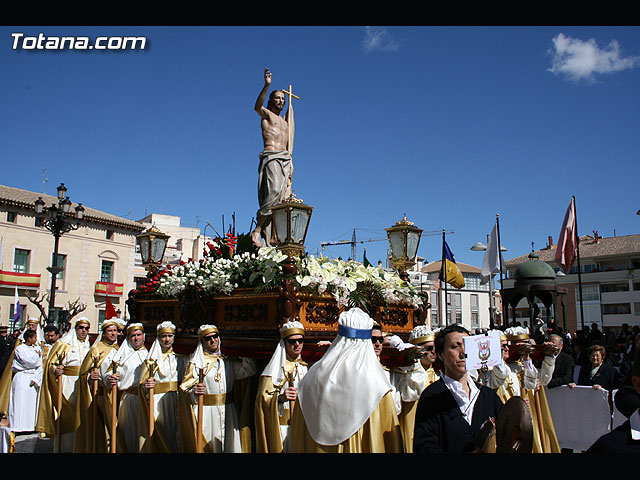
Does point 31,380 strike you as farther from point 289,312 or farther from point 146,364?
point 289,312

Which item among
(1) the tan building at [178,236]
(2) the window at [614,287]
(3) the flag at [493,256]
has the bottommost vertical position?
(3) the flag at [493,256]

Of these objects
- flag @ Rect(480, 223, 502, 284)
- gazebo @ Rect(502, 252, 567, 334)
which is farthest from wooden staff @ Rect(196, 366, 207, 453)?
flag @ Rect(480, 223, 502, 284)

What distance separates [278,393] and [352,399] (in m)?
1.77

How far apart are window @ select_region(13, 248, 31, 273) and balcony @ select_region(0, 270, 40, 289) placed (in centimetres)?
101

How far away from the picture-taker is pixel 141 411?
279 inches

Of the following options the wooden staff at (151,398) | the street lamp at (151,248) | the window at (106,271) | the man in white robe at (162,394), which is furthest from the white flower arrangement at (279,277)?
the window at (106,271)

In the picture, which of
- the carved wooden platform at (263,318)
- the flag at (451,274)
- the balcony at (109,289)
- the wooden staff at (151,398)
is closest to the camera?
the carved wooden platform at (263,318)

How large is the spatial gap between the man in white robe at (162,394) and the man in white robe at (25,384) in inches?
199

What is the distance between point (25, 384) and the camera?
457 inches

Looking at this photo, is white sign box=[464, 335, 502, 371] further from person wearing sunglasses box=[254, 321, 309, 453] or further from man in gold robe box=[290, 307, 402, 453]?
person wearing sunglasses box=[254, 321, 309, 453]

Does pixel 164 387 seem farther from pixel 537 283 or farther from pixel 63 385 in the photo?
pixel 537 283

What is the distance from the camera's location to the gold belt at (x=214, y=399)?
6434 millimetres

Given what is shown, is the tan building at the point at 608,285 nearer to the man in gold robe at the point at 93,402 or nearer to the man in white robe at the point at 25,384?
the man in white robe at the point at 25,384

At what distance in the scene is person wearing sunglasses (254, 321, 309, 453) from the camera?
216 inches
